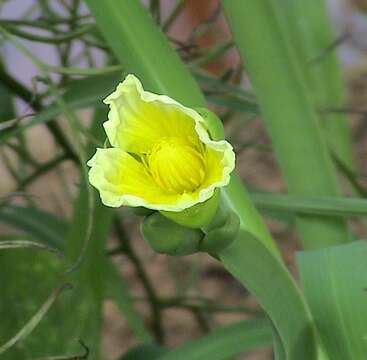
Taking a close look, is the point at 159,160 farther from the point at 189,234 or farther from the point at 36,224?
the point at 36,224

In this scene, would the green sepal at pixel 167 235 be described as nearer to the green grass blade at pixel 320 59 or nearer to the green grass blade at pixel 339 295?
the green grass blade at pixel 339 295

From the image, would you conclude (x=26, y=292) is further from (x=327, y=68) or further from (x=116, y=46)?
(x=327, y=68)

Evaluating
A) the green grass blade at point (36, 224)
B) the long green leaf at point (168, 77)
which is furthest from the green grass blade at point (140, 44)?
the green grass blade at point (36, 224)

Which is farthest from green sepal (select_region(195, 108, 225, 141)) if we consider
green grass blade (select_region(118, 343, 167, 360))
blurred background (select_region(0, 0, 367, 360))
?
green grass blade (select_region(118, 343, 167, 360))

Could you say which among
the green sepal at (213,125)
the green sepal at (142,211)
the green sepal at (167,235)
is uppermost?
the green sepal at (213,125)

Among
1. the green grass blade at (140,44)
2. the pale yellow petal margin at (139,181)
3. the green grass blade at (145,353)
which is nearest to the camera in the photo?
the pale yellow petal margin at (139,181)

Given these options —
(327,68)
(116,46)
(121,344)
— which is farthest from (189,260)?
(116,46)

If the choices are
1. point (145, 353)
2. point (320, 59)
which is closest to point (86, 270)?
point (145, 353)
